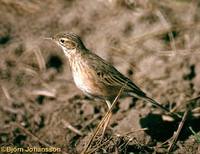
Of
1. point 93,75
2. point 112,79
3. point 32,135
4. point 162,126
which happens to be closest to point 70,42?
point 93,75

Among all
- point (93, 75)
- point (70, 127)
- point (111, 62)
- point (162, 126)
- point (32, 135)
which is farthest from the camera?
point (111, 62)

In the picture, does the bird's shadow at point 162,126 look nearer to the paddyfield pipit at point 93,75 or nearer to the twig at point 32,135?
the paddyfield pipit at point 93,75

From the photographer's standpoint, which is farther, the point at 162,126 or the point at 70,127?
the point at 70,127

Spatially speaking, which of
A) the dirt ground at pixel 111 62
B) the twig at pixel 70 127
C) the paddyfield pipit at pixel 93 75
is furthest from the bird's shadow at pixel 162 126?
the twig at pixel 70 127

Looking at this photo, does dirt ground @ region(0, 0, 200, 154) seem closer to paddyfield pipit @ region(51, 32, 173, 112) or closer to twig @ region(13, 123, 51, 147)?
twig @ region(13, 123, 51, 147)

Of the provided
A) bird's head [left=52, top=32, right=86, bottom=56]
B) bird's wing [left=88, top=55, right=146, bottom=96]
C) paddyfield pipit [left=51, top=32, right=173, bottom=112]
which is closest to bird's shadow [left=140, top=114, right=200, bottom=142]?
paddyfield pipit [left=51, top=32, right=173, bottom=112]

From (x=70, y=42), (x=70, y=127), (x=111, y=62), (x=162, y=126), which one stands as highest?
(x=70, y=42)

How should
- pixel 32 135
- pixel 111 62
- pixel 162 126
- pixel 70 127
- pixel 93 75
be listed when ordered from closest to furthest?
pixel 93 75
pixel 32 135
pixel 162 126
pixel 70 127
pixel 111 62

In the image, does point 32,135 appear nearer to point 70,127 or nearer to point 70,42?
point 70,127
